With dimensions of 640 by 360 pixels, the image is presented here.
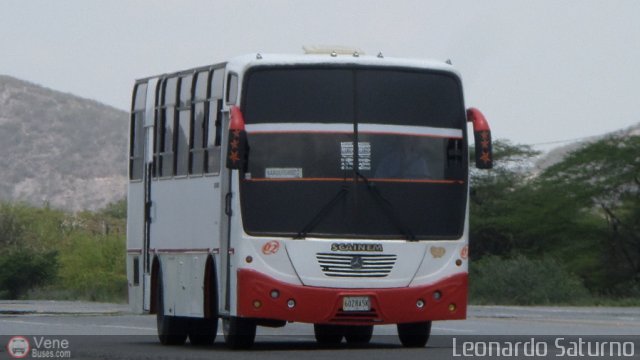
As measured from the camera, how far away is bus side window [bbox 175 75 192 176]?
23.0 meters

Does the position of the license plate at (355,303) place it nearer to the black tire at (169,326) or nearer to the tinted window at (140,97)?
the black tire at (169,326)

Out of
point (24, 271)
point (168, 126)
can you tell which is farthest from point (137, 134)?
point (24, 271)

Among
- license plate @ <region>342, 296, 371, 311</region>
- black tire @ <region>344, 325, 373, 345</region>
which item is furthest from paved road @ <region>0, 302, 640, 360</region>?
license plate @ <region>342, 296, 371, 311</region>

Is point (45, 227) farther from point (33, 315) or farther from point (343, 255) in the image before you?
point (343, 255)

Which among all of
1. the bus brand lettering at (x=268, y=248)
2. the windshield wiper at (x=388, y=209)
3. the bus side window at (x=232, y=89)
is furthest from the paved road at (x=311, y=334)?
the bus side window at (x=232, y=89)

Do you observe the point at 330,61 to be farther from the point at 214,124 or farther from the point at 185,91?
the point at 185,91

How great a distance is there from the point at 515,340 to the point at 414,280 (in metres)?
3.62

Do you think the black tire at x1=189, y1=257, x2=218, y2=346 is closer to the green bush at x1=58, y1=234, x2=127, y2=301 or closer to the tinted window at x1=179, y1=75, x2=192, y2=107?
the tinted window at x1=179, y1=75, x2=192, y2=107

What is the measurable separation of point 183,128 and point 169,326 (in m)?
2.72

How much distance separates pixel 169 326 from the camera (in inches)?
943

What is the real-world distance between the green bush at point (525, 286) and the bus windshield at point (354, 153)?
30.3 m

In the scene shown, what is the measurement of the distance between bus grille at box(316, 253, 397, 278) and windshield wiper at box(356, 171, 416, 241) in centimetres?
50

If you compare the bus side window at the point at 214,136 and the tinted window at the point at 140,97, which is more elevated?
the tinted window at the point at 140,97

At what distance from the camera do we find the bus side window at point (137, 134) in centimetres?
2534
